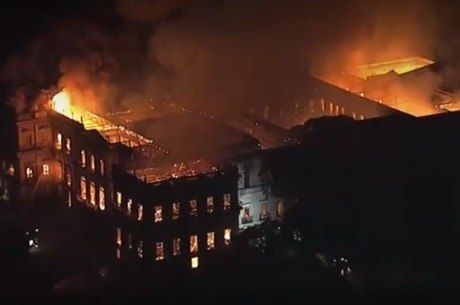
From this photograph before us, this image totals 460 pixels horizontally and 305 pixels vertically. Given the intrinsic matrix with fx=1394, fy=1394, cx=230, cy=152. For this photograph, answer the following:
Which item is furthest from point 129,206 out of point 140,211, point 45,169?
point 45,169

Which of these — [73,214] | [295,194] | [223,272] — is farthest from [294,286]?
[73,214]

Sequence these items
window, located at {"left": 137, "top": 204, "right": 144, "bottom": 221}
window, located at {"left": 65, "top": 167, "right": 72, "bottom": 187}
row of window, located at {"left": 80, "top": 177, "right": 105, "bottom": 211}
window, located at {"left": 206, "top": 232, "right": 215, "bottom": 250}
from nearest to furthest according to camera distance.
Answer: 1. window, located at {"left": 137, "top": 204, "right": 144, "bottom": 221}
2. window, located at {"left": 206, "top": 232, "right": 215, "bottom": 250}
3. row of window, located at {"left": 80, "top": 177, "right": 105, "bottom": 211}
4. window, located at {"left": 65, "top": 167, "right": 72, "bottom": 187}

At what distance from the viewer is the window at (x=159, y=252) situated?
41.8m

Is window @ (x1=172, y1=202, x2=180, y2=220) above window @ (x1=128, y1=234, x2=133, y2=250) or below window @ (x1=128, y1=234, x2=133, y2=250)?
above

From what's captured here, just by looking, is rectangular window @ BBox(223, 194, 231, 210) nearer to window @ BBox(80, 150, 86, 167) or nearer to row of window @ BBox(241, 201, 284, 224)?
row of window @ BBox(241, 201, 284, 224)

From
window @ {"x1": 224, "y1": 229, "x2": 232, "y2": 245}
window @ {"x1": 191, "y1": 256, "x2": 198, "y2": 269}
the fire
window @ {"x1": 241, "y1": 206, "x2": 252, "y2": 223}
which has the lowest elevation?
window @ {"x1": 191, "y1": 256, "x2": 198, "y2": 269}

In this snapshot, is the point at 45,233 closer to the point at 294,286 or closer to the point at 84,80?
the point at 84,80

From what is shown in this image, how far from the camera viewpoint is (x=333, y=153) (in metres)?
44.8

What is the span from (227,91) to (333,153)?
285 inches

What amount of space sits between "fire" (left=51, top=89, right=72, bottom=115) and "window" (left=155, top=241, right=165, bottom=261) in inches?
303

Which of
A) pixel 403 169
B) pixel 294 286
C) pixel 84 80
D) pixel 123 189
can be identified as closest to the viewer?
pixel 294 286

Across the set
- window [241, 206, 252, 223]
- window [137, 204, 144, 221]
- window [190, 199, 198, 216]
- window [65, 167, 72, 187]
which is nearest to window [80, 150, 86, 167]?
window [65, 167, 72, 187]

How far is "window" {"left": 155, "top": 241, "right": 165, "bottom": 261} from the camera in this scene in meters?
41.8

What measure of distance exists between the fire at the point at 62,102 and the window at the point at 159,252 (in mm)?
7709
